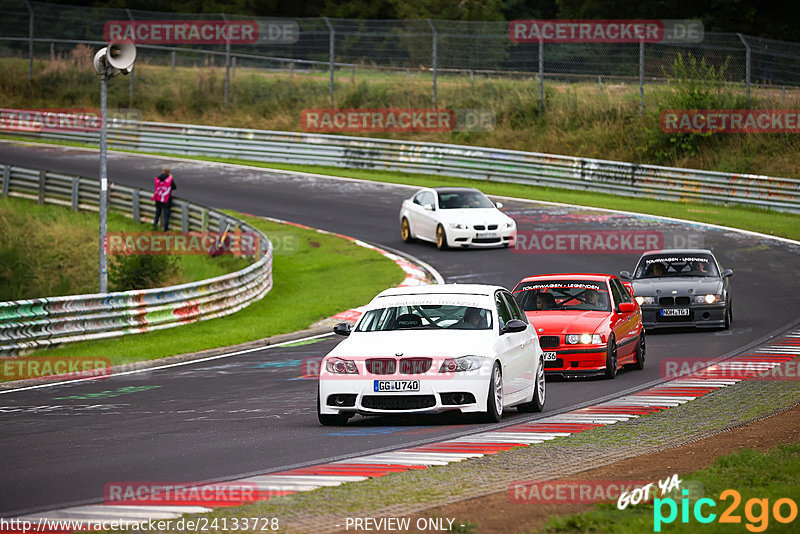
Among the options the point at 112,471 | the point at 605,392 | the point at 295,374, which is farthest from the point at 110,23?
the point at 112,471

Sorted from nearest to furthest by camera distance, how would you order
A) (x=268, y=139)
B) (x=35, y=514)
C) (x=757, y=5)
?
1. (x=35, y=514)
2. (x=268, y=139)
3. (x=757, y=5)

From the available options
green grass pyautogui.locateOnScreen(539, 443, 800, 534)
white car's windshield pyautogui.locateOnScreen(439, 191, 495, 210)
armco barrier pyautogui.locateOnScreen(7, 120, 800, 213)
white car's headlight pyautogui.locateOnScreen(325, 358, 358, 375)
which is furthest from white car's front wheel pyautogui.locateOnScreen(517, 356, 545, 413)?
armco barrier pyautogui.locateOnScreen(7, 120, 800, 213)

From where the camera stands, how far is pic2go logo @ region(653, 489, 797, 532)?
23.2ft

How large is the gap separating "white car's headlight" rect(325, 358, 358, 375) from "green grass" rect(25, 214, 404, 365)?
7.67m

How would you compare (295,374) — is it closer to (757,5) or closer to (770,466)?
(770,466)

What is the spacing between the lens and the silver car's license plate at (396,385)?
38.4 ft

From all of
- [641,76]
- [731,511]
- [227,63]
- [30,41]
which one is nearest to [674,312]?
[731,511]

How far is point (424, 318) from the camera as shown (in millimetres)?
12805

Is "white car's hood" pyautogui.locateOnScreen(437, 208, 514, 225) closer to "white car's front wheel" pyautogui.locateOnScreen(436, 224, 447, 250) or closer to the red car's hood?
"white car's front wheel" pyautogui.locateOnScreen(436, 224, 447, 250)

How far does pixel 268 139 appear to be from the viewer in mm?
46469

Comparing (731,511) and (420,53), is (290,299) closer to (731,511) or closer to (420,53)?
(731,511)

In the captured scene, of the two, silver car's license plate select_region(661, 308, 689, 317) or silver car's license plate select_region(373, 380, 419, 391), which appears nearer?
silver car's license plate select_region(373, 380, 419, 391)

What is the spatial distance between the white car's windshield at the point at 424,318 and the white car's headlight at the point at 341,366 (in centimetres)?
81

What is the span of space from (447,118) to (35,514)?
3996 centimetres
